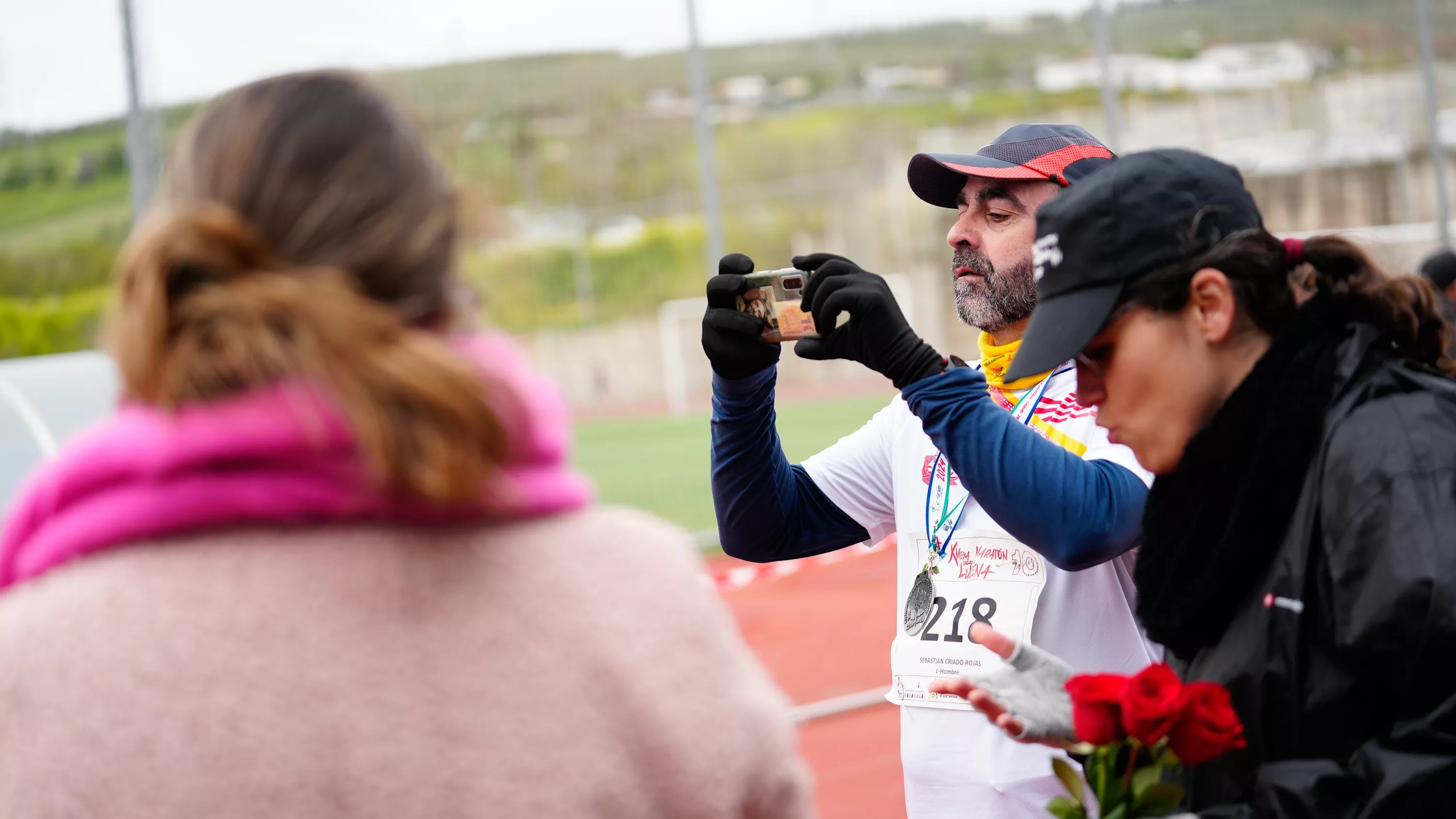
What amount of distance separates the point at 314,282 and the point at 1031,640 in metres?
1.60

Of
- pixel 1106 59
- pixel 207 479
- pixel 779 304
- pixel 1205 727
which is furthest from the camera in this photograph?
pixel 1106 59

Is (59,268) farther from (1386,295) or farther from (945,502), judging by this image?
(1386,295)

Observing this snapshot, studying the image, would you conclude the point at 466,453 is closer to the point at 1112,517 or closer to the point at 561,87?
the point at 1112,517

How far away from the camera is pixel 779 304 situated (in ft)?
8.11

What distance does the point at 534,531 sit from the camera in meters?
1.26

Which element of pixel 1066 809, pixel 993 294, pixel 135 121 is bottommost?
pixel 1066 809

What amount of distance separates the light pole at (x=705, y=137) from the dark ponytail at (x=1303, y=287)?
5535 millimetres

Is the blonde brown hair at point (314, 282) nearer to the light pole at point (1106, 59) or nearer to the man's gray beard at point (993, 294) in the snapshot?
the man's gray beard at point (993, 294)

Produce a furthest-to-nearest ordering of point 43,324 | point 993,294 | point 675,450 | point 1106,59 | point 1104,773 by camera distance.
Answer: point 675,450 → point 1106,59 → point 43,324 → point 993,294 → point 1104,773

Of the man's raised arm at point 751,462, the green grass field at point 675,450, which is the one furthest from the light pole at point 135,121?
the green grass field at point 675,450

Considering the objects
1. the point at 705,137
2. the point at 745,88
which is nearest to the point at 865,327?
the point at 705,137

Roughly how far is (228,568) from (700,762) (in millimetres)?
472

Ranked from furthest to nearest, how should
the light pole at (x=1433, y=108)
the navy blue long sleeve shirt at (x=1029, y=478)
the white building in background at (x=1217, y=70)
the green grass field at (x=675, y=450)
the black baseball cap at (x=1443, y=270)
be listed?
the white building in background at (x=1217, y=70)
the green grass field at (x=675, y=450)
the light pole at (x=1433, y=108)
the black baseball cap at (x=1443, y=270)
the navy blue long sleeve shirt at (x=1029, y=478)

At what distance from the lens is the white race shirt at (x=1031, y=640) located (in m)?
2.31
